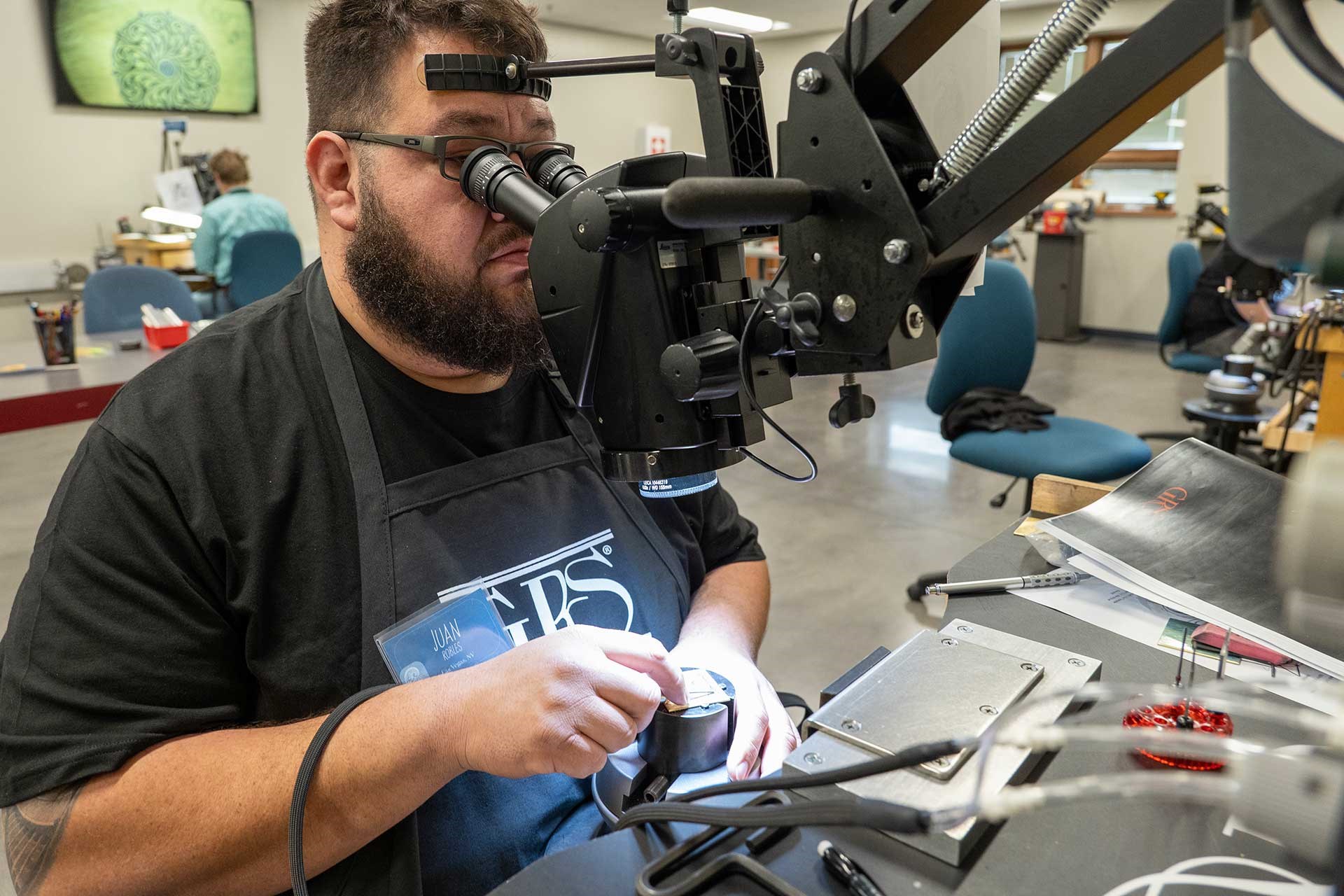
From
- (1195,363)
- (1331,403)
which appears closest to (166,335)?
(1331,403)

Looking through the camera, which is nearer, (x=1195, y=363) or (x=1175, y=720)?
(x=1175, y=720)

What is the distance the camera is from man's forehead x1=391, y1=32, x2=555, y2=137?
3.01 ft

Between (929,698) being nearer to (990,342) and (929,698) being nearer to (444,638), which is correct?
(444,638)

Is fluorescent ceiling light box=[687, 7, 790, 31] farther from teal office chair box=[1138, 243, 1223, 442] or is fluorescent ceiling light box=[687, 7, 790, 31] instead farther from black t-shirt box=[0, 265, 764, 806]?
black t-shirt box=[0, 265, 764, 806]

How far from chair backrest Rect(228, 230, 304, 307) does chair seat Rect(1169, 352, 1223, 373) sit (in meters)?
4.25

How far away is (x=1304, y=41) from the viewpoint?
1.22 feet

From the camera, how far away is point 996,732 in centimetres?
42

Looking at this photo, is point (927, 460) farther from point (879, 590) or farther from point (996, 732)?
point (996, 732)

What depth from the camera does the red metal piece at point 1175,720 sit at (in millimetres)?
675

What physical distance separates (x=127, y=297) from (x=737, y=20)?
6526 millimetres

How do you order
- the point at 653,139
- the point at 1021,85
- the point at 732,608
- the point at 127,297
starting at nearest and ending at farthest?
the point at 1021,85, the point at 732,608, the point at 127,297, the point at 653,139

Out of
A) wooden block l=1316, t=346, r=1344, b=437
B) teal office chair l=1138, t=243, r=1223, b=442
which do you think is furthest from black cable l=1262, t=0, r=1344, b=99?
teal office chair l=1138, t=243, r=1223, b=442

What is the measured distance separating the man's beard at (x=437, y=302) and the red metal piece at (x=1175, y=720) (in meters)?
0.64

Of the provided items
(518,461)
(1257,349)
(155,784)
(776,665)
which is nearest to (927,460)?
(1257,349)
